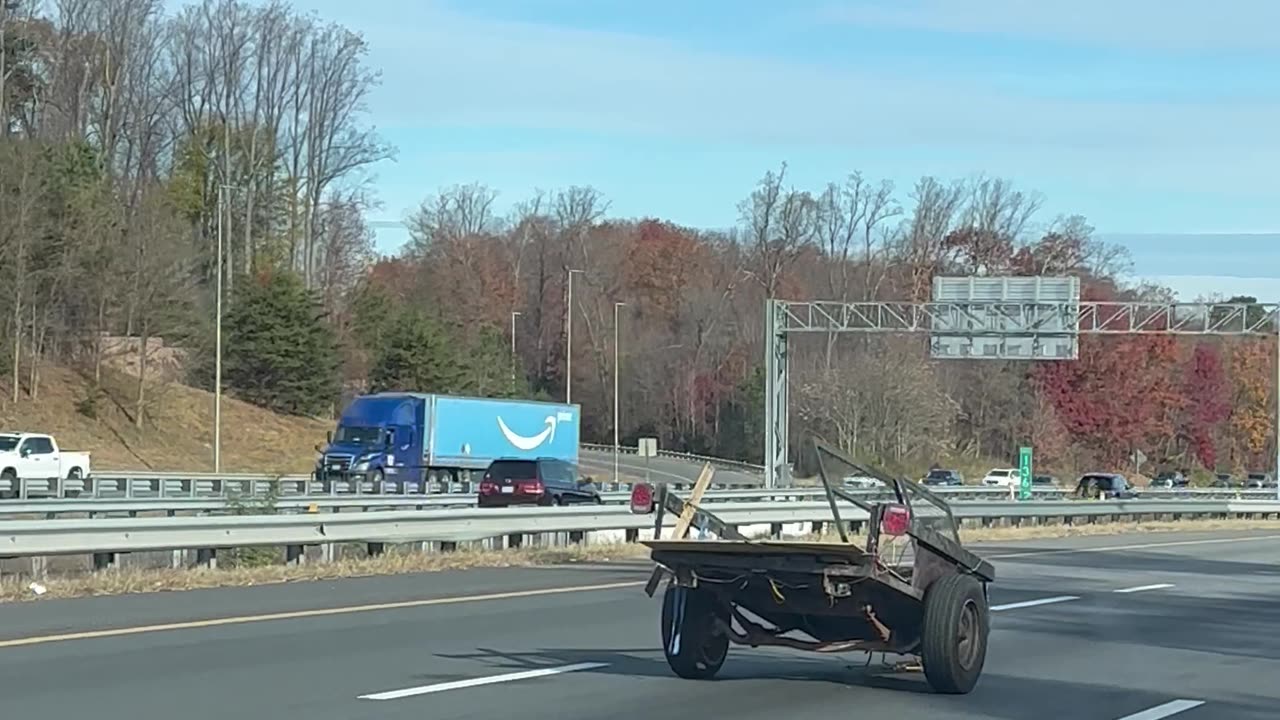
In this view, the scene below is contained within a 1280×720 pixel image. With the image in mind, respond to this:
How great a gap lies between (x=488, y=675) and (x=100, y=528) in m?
8.45

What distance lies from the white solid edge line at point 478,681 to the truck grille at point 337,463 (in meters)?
43.8

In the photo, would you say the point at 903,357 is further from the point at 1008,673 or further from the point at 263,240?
the point at 1008,673

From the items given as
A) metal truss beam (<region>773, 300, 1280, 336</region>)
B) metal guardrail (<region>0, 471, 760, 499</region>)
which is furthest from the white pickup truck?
metal truss beam (<region>773, 300, 1280, 336</region>)

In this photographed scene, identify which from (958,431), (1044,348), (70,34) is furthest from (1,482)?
(958,431)

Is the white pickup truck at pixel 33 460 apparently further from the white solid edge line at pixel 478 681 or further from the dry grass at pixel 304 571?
the white solid edge line at pixel 478 681

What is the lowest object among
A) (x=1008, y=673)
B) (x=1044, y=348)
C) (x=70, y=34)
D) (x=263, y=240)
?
(x=1008, y=673)

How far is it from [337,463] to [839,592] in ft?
153

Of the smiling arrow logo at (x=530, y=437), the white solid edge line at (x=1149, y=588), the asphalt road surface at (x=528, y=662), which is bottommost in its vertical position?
the white solid edge line at (x=1149, y=588)

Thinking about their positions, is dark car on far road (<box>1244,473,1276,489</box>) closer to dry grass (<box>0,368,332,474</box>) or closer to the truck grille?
dry grass (<box>0,368,332,474</box>)

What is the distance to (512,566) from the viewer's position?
24.5m

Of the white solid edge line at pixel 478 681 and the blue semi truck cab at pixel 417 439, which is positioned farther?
the blue semi truck cab at pixel 417 439

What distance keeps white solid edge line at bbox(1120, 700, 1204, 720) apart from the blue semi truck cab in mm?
43011

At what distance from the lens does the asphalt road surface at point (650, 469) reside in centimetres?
8750

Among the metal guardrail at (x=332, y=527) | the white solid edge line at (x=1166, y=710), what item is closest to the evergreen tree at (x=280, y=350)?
the metal guardrail at (x=332, y=527)
